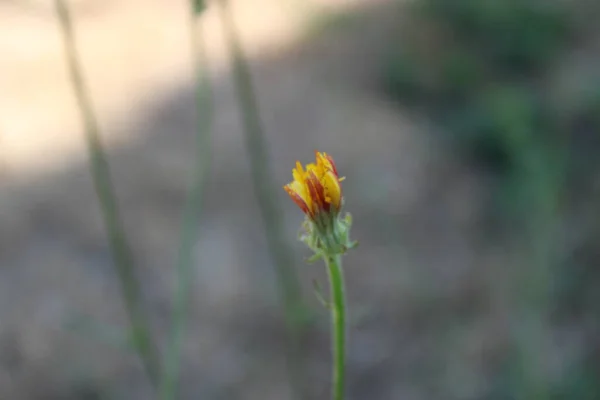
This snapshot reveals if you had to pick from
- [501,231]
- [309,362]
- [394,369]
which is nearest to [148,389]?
[309,362]

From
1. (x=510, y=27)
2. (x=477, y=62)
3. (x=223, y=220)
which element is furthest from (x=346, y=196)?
(x=510, y=27)

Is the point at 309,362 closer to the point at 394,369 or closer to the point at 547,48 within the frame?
the point at 394,369

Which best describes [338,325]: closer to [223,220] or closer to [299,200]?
[299,200]

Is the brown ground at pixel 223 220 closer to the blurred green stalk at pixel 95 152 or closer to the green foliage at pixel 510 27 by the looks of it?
the green foliage at pixel 510 27

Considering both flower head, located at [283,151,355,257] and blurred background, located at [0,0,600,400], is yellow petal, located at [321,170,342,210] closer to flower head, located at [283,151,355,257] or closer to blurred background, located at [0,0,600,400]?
flower head, located at [283,151,355,257]

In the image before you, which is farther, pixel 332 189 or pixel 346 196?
pixel 346 196

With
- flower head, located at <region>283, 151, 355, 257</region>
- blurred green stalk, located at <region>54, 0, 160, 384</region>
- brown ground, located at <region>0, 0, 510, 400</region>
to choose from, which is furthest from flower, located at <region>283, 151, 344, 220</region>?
brown ground, located at <region>0, 0, 510, 400</region>
